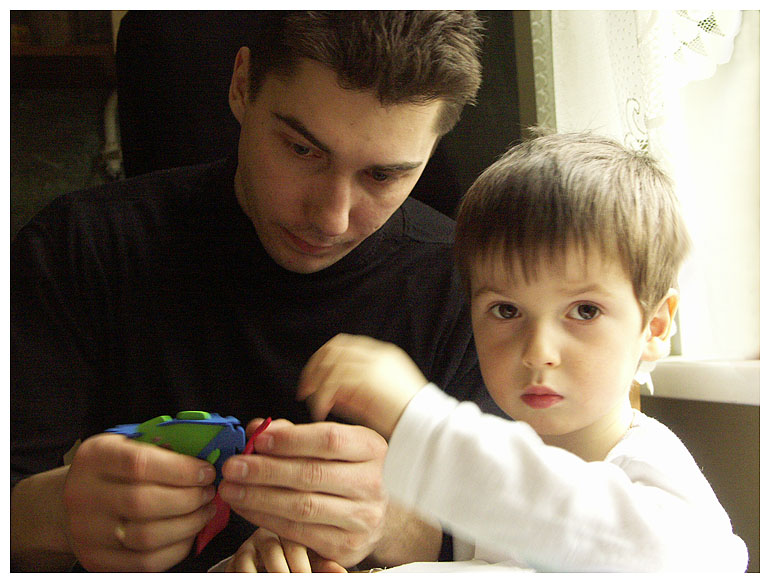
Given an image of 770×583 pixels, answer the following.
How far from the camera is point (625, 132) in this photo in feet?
2.02

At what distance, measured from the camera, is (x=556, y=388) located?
562mm

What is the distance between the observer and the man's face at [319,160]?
584 mm

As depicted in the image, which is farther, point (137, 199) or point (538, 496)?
point (137, 199)

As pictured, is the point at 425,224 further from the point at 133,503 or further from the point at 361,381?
the point at 133,503

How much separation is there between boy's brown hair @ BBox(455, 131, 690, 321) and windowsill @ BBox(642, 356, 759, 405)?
0.23ft

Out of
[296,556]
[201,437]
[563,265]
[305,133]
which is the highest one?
[305,133]

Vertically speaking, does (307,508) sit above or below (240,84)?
below

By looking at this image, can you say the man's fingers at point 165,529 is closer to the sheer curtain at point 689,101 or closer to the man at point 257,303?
the man at point 257,303

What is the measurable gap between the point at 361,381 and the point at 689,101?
1.22 ft

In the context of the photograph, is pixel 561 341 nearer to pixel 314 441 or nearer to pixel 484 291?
pixel 484 291

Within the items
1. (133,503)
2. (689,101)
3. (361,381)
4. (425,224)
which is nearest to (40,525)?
(133,503)

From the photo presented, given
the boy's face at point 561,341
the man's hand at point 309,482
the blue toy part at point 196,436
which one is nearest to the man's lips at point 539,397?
the boy's face at point 561,341

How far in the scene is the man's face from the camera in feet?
1.92
